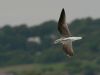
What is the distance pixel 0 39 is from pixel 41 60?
12172 millimetres

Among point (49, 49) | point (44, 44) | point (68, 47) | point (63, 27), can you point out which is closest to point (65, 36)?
point (68, 47)

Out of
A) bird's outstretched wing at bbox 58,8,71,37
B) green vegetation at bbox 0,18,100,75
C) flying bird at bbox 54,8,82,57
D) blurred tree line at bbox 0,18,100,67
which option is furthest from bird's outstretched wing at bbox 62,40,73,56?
blurred tree line at bbox 0,18,100,67

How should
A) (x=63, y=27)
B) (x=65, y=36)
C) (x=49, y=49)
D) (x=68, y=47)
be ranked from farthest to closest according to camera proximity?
1. (x=49, y=49)
2. (x=63, y=27)
3. (x=68, y=47)
4. (x=65, y=36)

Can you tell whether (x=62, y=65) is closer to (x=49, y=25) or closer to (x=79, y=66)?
(x=79, y=66)

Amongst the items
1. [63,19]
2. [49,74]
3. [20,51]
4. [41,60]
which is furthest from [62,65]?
[63,19]

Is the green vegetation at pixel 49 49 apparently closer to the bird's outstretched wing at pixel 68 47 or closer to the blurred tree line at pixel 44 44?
the blurred tree line at pixel 44 44

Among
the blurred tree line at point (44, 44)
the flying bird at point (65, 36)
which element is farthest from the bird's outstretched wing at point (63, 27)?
the blurred tree line at point (44, 44)

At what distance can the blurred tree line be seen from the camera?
8925cm

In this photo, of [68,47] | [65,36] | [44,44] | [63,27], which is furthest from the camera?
[44,44]

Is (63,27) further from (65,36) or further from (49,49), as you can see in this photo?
(49,49)

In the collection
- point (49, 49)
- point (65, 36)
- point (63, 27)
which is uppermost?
point (49, 49)

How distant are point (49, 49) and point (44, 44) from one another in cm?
644

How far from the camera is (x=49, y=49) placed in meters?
97.9

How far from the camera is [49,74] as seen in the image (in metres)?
58.2
